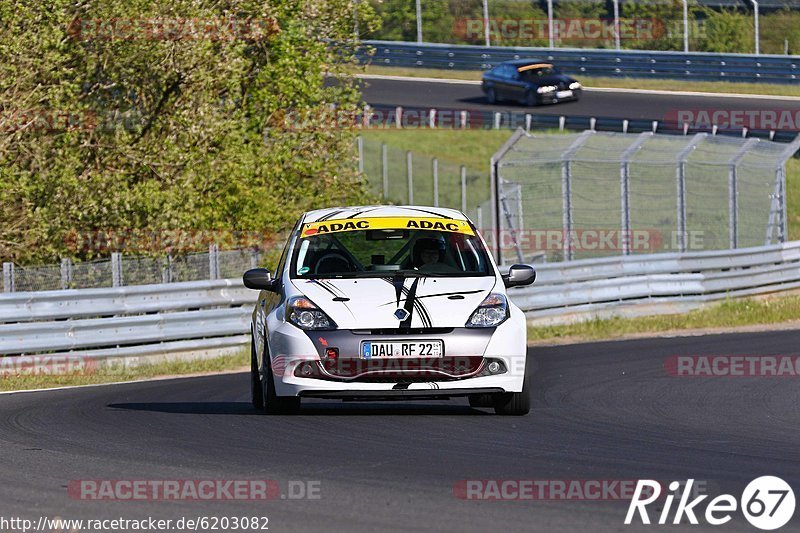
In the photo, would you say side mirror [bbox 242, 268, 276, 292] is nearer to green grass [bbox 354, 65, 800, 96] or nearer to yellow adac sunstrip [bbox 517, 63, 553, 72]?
A: yellow adac sunstrip [bbox 517, 63, 553, 72]

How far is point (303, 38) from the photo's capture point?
25.3 metres

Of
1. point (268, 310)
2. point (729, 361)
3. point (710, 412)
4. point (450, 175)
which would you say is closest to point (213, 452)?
point (268, 310)

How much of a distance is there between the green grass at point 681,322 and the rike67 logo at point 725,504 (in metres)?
13.1

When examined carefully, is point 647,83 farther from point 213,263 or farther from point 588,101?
point 213,263

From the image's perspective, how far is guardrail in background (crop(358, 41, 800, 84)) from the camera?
146 feet

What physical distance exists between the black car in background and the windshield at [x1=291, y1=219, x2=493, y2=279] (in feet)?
112

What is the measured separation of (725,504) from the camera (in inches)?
260

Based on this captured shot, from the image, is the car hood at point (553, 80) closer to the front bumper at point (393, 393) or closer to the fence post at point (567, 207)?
the fence post at point (567, 207)

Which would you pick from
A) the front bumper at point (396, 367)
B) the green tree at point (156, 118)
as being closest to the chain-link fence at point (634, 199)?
the green tree at point (156, 118)

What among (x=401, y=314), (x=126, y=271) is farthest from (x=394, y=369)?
(x=126, y=271)

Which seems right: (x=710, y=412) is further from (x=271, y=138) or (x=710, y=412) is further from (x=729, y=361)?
(x=271, y=138)

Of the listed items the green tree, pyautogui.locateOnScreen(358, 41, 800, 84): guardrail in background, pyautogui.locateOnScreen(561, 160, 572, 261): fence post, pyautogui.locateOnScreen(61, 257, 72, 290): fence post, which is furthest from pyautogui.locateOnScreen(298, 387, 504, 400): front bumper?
pyautogui.locateOnScreen(358, 41, 800, 84): guardrail in background

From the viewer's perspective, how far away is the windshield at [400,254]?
10648 mm

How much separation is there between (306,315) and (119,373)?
7476 millimetres
